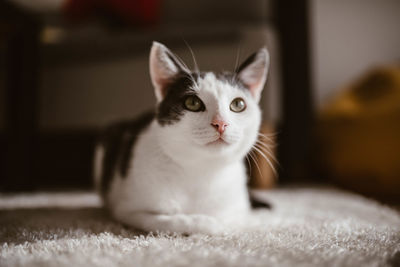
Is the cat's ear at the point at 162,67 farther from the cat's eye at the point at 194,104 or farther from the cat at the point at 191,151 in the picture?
the cat's eye at the point at 194,104

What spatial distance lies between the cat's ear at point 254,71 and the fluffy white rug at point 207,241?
42cm

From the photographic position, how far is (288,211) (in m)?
1.11

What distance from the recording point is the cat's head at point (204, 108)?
→ 767 mm

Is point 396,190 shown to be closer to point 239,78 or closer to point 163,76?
point 239,78

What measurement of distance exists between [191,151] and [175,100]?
0.15 m

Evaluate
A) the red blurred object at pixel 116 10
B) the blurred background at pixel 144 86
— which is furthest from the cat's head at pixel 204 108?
the red blurred object at pixel 116 10

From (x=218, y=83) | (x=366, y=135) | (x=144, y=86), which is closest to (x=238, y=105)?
(x=218, y=83)

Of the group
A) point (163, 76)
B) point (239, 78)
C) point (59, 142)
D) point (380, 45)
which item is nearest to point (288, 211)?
point (239, 78)

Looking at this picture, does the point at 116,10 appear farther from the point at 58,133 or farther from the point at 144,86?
the point at 58,133

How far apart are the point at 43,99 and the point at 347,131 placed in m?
1.71

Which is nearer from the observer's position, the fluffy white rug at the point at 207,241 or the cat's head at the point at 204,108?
the fluffy white rug at the point at 207,241

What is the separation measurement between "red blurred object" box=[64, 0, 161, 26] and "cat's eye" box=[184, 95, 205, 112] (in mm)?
1193

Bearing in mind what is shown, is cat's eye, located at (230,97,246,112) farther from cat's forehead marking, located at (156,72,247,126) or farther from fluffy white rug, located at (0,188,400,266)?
fluffy white rug, located at (0,188,400,266)

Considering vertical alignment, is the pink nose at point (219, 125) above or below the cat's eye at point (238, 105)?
below
